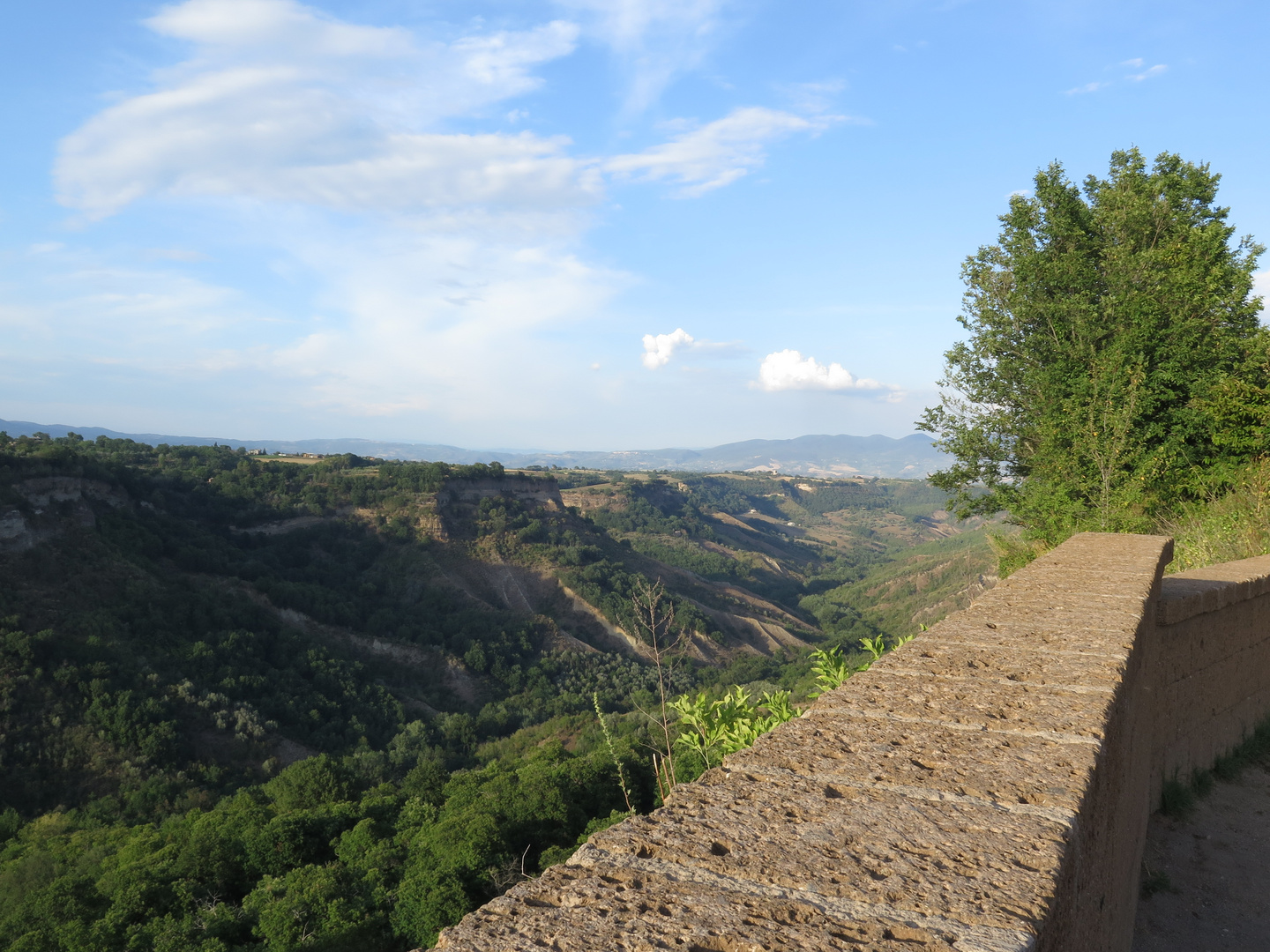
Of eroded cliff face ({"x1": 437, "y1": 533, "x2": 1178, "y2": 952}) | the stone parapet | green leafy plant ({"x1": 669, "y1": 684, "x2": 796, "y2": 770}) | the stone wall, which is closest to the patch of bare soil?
the stone parapet

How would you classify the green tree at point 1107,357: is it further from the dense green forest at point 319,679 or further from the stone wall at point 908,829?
the stone wall at point 908,829

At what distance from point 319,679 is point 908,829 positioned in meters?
→ 49.5

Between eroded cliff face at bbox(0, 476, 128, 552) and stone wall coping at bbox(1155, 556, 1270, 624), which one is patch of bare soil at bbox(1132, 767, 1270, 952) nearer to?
stone wall coping at bbox(1155, 556, 1270, 624)

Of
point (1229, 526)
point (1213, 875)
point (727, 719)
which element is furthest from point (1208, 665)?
point (1229, 526)

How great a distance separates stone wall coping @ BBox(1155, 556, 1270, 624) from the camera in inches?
203

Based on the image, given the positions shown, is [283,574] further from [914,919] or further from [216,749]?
[914,919]

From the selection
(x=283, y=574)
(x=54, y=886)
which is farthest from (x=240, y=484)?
(x=54, y=886)

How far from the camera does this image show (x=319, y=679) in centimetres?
4506

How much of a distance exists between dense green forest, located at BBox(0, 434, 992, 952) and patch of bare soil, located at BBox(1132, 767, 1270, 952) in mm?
3139

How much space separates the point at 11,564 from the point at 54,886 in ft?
81.8

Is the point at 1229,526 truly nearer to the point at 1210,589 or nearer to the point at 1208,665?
the point at 1208,665

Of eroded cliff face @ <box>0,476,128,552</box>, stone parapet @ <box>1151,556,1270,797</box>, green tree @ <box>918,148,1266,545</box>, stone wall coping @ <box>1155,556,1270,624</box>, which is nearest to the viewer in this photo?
stone wall coping @ <box>1155,556,1270,624</box>

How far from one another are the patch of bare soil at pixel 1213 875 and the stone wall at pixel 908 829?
4.10 feet

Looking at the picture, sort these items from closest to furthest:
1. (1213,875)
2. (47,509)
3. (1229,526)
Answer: (1213,875), (1229,526), (47,509)
